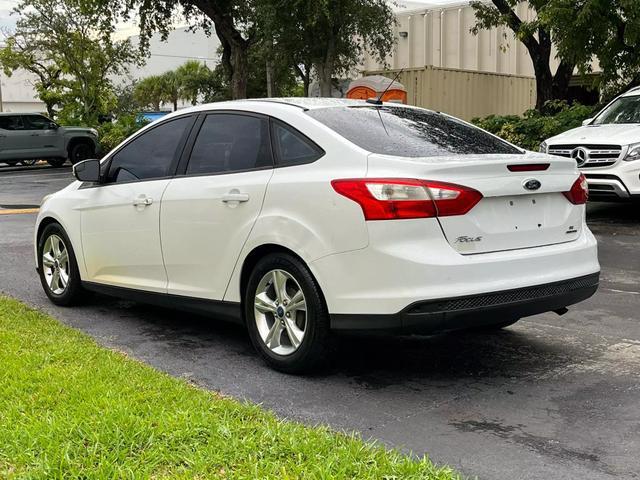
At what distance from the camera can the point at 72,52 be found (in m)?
34.2

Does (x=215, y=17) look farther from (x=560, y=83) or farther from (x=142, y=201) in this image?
(x=142, y=201)

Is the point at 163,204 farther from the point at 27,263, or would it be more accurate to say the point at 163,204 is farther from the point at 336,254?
the point at 27,263

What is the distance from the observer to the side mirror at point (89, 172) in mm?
6445

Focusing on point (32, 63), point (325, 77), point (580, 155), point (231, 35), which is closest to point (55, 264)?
point (580, 155)

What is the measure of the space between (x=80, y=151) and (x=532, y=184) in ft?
85.8

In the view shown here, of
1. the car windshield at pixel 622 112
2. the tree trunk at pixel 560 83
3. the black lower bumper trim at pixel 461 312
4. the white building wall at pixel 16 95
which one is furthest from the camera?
the white building wall at pixel 16 95

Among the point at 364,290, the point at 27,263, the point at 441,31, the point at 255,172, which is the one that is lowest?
the point at 27,263

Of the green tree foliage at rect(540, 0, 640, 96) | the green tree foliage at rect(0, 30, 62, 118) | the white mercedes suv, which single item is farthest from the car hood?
the green tree foliage at rect(0, 30, 62, 118)

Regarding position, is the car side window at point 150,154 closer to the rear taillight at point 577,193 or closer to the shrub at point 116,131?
the rear taillight at point 577,193

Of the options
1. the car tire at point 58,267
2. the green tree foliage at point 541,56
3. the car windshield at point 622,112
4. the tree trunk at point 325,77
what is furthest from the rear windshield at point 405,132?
the tree trunk at point 325,77

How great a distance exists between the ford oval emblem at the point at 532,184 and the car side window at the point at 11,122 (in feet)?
83.1

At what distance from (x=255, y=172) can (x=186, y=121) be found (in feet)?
3.43

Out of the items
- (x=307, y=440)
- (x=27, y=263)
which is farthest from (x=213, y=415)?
(x=27, y=263)

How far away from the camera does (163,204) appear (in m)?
5.75
